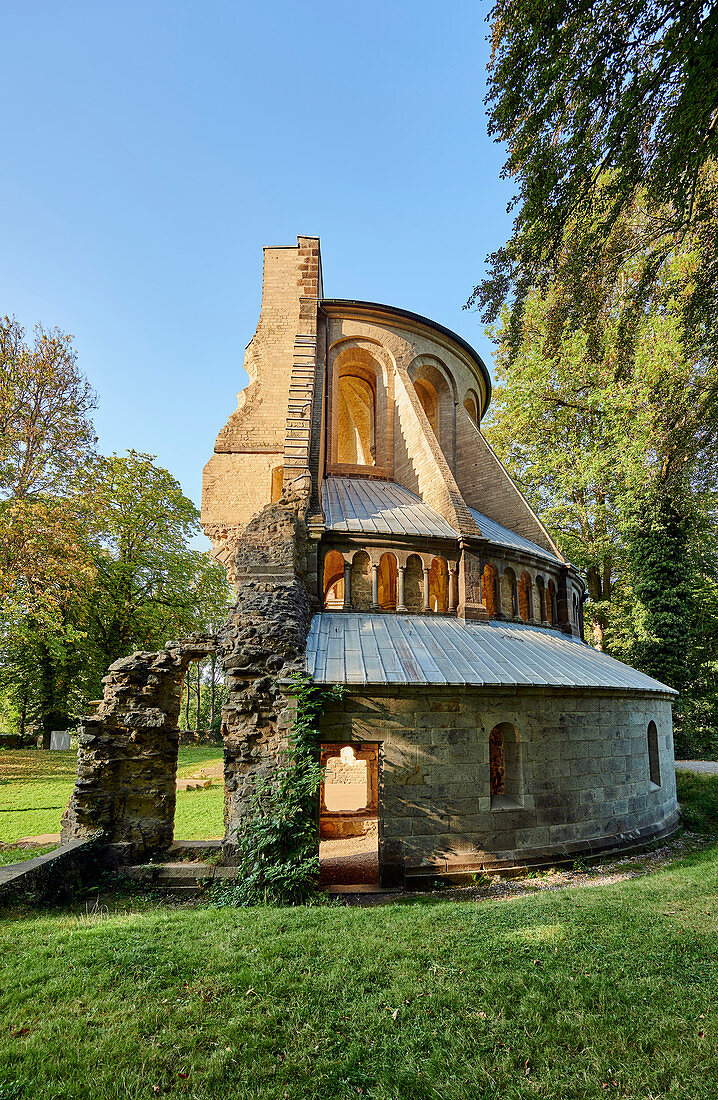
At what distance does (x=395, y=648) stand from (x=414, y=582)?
8.17ft

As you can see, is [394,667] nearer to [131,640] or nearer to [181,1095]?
[181,1095]

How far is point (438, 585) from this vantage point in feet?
41.5

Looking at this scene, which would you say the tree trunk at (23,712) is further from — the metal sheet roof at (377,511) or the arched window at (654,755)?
the arched window at (654,755)

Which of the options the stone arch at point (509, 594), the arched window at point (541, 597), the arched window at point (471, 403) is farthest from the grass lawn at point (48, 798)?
the arched window at point (471, 403)

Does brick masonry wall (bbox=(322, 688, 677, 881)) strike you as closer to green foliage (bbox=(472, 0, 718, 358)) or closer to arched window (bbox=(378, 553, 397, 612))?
arched window (bbox=(378, 553, 397, 612))

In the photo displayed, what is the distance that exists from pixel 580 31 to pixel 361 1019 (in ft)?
28.0

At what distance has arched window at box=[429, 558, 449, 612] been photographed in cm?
1230

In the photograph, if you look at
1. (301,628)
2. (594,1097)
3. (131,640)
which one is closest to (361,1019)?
(594,1097)

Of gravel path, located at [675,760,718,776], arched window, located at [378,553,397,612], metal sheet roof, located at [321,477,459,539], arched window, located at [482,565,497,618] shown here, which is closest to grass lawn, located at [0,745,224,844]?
arched window, located at [378,553,397,612]

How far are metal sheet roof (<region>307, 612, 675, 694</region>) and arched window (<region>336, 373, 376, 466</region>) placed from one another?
8612mm

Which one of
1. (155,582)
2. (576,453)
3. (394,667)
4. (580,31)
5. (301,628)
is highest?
(576,453)

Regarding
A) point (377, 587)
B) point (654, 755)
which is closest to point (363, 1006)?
point (377, 587)

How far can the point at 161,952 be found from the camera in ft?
16.0

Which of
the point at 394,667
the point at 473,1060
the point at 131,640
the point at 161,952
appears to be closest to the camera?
the point at 473,1060
